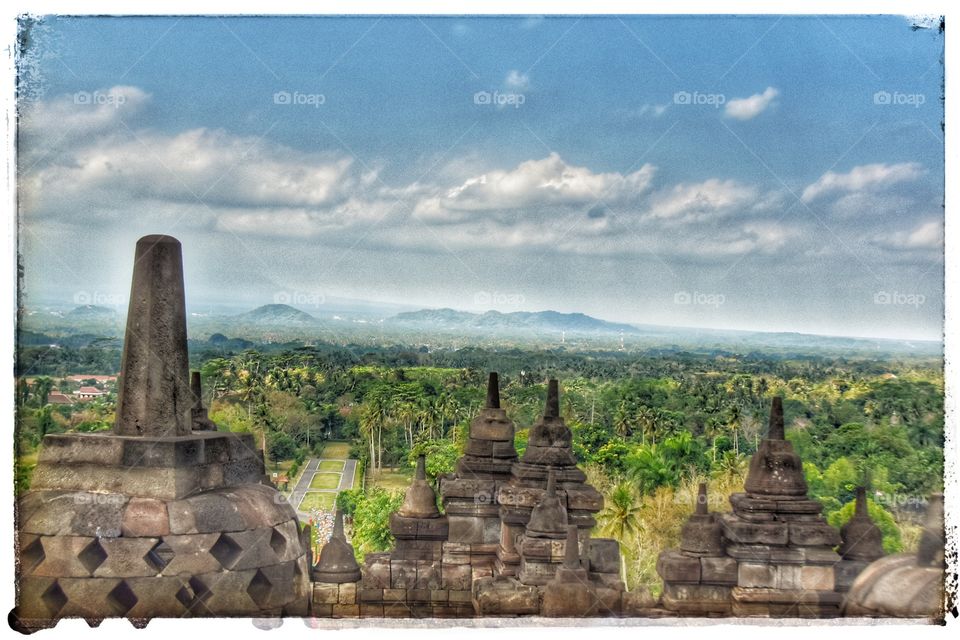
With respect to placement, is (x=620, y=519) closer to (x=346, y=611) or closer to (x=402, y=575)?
(x=402, y=575)

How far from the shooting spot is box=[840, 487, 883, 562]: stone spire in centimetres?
1002

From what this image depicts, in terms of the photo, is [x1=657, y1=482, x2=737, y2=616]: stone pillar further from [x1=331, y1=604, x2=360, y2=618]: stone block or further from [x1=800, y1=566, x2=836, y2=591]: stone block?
[x1=331, y1=604, x2=360, y2=618]: stone block

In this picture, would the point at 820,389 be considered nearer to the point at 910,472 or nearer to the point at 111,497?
the point at 910,472

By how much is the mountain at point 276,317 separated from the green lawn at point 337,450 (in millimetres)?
10129

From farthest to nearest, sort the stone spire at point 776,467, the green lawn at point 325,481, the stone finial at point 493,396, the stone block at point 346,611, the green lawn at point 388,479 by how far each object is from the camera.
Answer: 1. the green lawn at point 388,479
2. the green lawn at point 325,481
3. the stone finial at point 493,396
4. the stone spire at point 776,467
5. the stone block at point 346,611

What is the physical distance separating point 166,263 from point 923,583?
6.58m

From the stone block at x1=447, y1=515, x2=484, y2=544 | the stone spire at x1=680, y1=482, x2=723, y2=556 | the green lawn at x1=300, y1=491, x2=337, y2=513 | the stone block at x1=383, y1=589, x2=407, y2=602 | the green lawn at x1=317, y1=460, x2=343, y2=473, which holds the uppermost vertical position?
the stone spire at x1=680, y1=482, x2=723, y2=556

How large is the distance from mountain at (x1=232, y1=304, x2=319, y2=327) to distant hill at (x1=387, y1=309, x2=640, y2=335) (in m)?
4.89

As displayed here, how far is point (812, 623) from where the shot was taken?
9.41 meters

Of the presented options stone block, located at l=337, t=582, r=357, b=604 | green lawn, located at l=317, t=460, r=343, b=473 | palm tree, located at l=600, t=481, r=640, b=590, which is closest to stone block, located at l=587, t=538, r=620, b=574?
stone block, located at l=337, t=582, r=357, b=604

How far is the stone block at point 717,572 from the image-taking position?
9.66 metres

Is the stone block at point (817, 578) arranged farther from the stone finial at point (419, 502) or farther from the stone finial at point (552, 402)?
the stone finial at point (419, 502)

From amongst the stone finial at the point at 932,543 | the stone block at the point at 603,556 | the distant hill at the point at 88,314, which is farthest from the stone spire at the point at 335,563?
the distant hill at the point at 88,314

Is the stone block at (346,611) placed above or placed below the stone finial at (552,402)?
below
